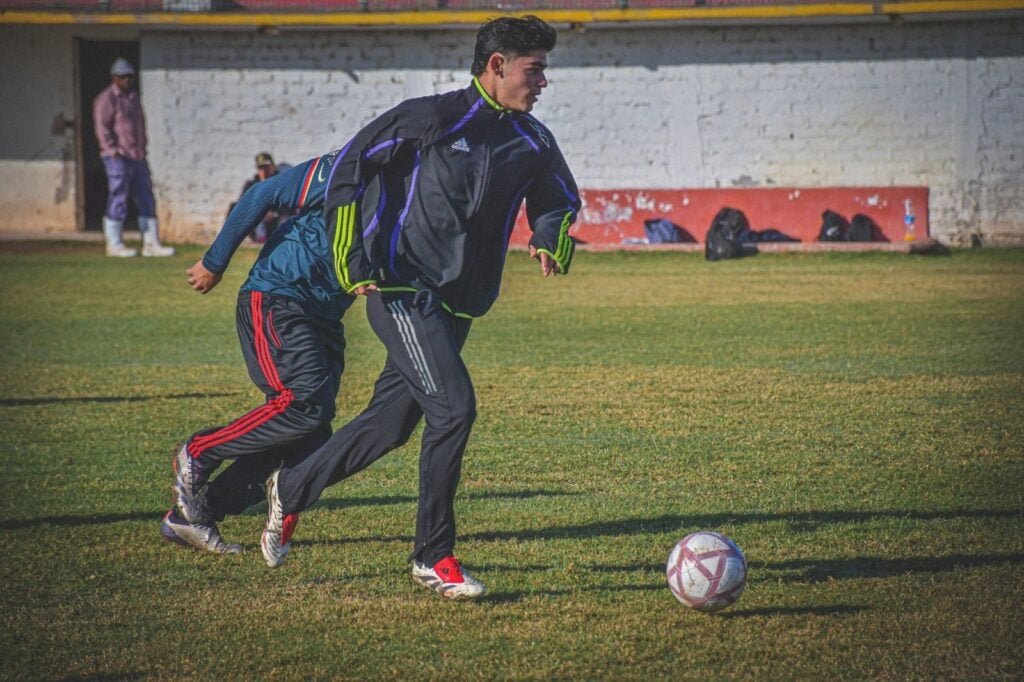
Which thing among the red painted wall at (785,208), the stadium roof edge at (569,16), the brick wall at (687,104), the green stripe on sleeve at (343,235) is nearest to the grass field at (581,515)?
the green stripe on sleeve at (343,235)

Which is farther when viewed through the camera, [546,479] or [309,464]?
[546,479]

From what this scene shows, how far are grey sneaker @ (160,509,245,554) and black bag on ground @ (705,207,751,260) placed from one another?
14922 millimetres

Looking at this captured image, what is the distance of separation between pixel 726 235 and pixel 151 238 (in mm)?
8918

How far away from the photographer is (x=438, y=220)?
4.88 m

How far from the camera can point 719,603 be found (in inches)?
181

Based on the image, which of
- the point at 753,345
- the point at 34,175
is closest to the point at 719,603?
the point at 753,345

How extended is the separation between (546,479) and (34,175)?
66.9 feet

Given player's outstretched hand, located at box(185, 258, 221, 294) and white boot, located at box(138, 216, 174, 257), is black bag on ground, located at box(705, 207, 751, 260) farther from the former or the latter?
player's outstretched hand, located at box(185, 258, 221, 294)

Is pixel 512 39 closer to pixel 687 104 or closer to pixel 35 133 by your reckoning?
pixel 687 104

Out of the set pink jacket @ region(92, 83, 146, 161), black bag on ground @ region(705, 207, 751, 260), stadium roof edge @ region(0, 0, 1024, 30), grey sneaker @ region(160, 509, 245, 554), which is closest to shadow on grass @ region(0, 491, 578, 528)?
grey sneaker @ region(160, 509, 245, 554)

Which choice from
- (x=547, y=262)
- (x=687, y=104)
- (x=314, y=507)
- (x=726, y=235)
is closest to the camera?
(x=547, y=262)

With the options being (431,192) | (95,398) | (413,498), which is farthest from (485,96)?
(95,398)

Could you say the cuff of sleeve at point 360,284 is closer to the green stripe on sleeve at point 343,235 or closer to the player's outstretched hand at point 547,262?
the green stripe on sleeve at point 343,235

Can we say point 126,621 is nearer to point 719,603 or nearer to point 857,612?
point 719,603
